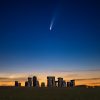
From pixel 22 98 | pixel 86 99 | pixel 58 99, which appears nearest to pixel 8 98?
pixel 22 98

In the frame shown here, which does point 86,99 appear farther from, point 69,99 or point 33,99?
point 33,99

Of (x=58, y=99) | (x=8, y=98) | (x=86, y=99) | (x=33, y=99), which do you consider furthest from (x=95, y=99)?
(x=8, y=98)

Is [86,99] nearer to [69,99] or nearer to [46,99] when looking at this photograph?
[69,99]

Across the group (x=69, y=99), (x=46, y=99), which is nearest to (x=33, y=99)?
(x=46, y=99)

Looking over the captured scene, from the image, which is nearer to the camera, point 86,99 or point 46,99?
point 46,99

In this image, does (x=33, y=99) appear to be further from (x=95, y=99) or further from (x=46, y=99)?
(x=95, y=99)

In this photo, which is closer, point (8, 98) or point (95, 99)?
point (8, 98)

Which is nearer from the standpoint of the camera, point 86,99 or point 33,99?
point 33,99
